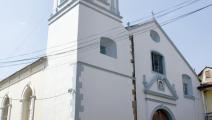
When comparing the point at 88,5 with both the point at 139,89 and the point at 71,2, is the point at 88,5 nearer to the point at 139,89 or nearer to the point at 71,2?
the point at 71,2

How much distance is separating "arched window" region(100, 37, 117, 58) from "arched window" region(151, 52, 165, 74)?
3312 millimetres

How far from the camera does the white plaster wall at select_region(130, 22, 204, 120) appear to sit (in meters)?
16.1

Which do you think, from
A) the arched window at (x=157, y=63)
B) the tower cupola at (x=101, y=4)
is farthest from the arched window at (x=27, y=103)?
the arched window at (x=157, y=63)

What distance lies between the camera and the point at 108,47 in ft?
52.7

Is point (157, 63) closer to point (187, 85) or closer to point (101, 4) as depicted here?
point (187, 85)

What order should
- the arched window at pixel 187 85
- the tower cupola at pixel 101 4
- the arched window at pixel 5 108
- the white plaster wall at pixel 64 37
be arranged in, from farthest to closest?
the arched window at pixel 5 108 → the arched window at pixel 187 85 → the tower cupola at pixel 101 4 → the white plaster wall at pixel 64 37

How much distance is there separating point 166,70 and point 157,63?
725 millimetres

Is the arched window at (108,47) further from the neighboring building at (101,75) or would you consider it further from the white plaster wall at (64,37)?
the white plaster wall at (64,37)

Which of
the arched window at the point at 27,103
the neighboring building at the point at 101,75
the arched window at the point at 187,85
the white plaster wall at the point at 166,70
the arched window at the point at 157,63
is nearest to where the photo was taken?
the neighboring building at the point at 101,75

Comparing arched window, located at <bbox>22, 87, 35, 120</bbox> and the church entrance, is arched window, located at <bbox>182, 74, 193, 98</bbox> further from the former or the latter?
arched window, located at <bbox>22, 87, 35, 120</bbox>

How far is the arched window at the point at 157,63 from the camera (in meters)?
18.0

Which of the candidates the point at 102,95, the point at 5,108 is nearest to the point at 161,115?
the point at 102,95

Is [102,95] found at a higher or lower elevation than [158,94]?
lower

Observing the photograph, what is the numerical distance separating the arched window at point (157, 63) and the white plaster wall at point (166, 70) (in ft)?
0.88
